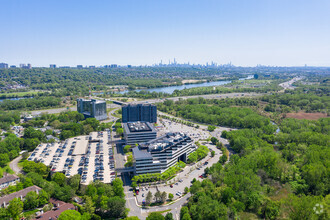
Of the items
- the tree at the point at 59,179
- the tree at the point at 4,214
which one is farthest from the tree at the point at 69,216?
the tree at the point at 59,179

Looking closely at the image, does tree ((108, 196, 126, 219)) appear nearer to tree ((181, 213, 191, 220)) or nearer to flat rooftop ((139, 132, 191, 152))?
tree ((181, 213, 191, 220))

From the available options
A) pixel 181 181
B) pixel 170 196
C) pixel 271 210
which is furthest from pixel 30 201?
pixel 271 210

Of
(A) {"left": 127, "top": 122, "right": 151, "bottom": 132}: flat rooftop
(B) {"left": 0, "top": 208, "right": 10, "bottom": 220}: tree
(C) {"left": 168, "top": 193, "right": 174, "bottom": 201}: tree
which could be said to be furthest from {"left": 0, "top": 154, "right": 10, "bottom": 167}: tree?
(C) {"left": 168, "top": 193, "right": 174, "bottom": 201}: tree

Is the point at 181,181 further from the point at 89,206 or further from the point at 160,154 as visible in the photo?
the point at 89,206

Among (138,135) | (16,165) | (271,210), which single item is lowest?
(16,165)

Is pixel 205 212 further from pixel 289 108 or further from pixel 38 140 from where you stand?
pixel 289 108
